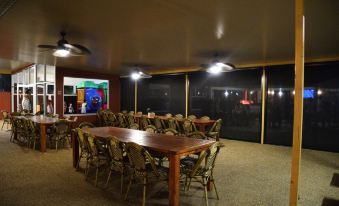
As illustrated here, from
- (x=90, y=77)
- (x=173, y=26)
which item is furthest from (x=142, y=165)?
(x=90, y=77)

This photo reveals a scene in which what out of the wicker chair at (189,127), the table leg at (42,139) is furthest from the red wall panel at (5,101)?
the wicker chair at (189,127)

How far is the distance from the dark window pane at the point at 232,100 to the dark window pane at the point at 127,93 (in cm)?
339

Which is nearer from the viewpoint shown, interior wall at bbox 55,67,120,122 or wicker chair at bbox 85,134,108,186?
wicker chair at bbox 85,134,108,186

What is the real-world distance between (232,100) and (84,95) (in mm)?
6891

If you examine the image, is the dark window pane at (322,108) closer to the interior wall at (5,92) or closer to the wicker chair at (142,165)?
the wicker chair at (142,165)

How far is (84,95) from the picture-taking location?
35.5 feet

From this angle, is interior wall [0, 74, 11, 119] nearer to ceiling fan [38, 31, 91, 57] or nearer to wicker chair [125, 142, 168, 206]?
ceiling fan [38, 31, 91, 57]

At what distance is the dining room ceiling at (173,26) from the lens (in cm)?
291

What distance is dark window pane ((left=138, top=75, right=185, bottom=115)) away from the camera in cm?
932

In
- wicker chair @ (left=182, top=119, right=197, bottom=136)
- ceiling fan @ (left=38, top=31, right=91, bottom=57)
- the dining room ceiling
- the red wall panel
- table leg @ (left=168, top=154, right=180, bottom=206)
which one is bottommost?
table leg @ (left=168, top=154, right=180, bottom=206)

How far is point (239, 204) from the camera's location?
9.98ft

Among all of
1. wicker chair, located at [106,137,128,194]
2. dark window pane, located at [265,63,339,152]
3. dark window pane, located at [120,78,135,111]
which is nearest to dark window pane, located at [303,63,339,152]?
dark window pane, located at [265,63,339,152]

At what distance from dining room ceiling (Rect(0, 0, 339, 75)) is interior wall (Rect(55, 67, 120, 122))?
3249 mm

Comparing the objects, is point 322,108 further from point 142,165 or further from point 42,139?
point 42,139
